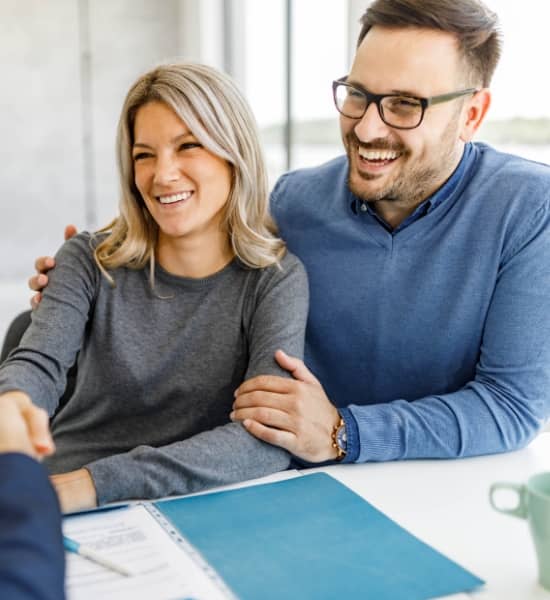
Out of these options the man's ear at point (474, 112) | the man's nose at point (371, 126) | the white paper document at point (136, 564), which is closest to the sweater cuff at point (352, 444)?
the white paper document at point (136, 564)

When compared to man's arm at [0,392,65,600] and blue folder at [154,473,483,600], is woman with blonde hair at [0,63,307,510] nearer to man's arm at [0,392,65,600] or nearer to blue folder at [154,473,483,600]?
blue folder at [154,473,483,600]

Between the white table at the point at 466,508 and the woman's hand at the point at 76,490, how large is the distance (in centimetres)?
33

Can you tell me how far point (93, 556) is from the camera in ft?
2.95

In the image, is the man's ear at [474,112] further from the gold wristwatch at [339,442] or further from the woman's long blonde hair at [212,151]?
the gold wristwatch at [339,442]

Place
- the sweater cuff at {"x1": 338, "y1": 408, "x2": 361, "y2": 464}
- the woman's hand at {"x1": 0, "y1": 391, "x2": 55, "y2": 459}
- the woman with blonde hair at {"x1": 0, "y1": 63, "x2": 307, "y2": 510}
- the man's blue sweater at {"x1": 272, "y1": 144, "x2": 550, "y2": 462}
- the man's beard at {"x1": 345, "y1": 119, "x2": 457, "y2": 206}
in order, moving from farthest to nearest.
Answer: the man's beard at {"x1": 345, "y1": 119, "x2": 457, "y2": 206} < the woman with blonde hair at {"x1": 0, "y1": 63, "x2": 307, "y2": 510} < the man's blue sweater at {"x1": 272, "y1": 144, "x2": 550, "y2": 462} < the sweater cuff at {"x1": 338, "y1": 408, "x2": 361, "y2": 464} < the woman's hand at {"x1": 0, "y1": 391, "x2": 55, "y2": 459}

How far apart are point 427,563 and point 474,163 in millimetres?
945

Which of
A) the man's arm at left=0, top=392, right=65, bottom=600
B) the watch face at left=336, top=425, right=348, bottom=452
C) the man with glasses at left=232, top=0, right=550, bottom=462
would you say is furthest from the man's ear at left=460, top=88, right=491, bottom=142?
the man's arm at left=0, top=392, right=65, bottom=600

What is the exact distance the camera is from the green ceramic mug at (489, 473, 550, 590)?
33.9 inches

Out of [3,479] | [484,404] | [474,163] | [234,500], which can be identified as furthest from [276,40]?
[3,479]

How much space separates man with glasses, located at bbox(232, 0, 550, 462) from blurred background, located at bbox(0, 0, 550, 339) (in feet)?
4.77

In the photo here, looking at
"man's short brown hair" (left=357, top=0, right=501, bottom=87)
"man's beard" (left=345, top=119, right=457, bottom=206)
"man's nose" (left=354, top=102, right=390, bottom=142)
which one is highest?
"man's short brown hair" (left=357, top=0, right=501, bottom=87)

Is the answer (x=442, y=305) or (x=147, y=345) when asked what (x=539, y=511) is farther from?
(x=147, y=345)

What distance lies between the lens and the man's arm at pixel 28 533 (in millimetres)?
604

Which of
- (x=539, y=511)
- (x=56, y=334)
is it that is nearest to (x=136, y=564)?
(x=539, y=511)
